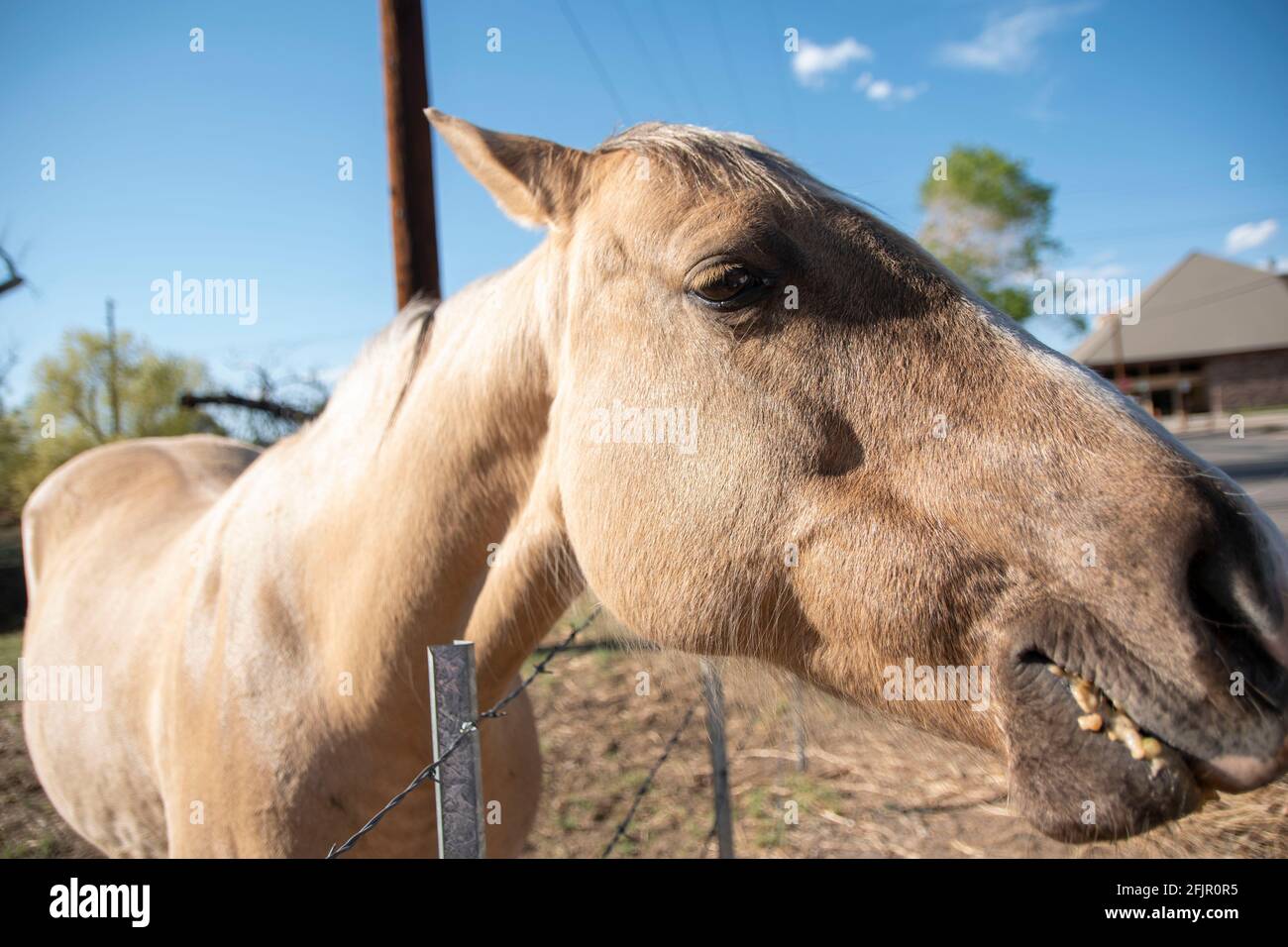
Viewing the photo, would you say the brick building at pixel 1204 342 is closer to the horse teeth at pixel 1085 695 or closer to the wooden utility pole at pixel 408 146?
the wooden utility pole at pixel 408 146

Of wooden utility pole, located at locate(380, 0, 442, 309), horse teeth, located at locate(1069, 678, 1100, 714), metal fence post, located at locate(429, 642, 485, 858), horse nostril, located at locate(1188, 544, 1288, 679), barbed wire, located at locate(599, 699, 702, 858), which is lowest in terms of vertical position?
barbed wire, located at locate(599, 699, 702, 858)

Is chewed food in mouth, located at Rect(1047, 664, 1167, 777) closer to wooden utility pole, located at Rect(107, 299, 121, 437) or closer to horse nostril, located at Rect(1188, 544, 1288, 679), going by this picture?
horse nostril, located at Rect(1188, 544, 1288, 679)

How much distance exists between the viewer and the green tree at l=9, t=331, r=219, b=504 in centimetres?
1512

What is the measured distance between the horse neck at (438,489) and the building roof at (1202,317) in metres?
45.4

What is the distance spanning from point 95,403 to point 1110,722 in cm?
2069

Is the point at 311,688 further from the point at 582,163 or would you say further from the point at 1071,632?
the point at 1071,632

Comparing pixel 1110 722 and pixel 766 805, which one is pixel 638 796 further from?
pixel 766 805

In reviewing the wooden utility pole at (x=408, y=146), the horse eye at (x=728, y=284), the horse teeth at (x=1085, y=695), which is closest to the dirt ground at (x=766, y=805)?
the horse eye at (x=728, y=284)

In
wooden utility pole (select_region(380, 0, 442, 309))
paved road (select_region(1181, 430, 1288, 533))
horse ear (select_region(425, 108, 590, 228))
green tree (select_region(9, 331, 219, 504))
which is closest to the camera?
horse ear (select_region(425, 108, 590, 228))

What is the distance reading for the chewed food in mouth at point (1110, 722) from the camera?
1.25 meters

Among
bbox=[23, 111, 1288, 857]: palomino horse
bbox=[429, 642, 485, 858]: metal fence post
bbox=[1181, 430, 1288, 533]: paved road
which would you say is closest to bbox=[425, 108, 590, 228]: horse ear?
bbox=[23, 111, 1288, 857]: palomino horse

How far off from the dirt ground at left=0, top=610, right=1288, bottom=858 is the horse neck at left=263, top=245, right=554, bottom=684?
1.56 meters
